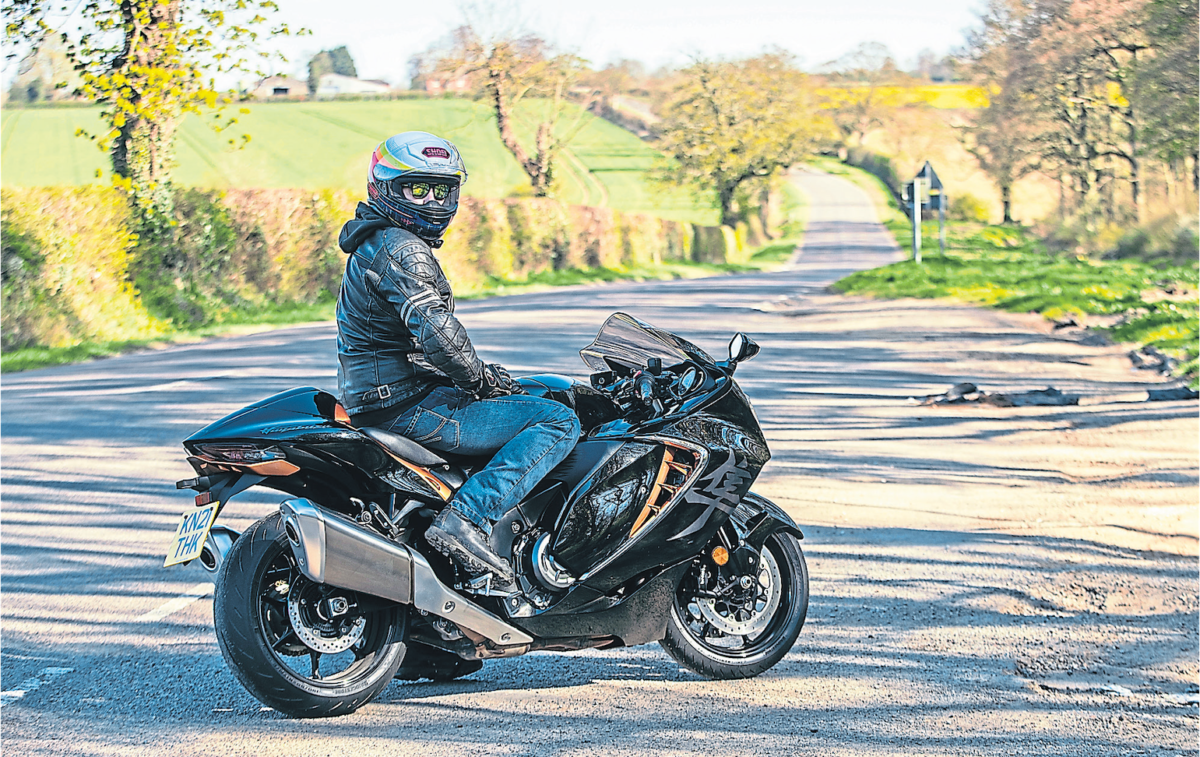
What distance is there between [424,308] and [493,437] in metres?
0.53

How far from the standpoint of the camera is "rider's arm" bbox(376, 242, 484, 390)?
4250 mm

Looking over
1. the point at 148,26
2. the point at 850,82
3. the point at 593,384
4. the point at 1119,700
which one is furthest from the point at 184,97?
the point at 850,82

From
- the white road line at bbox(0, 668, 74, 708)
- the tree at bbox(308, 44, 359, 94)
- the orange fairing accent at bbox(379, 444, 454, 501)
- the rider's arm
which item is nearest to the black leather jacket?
the rider's arm

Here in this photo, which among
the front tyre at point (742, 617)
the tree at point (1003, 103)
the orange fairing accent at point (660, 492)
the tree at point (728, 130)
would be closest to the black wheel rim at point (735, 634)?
the front tyre at point (742, 617)

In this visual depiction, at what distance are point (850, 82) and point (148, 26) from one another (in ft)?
336

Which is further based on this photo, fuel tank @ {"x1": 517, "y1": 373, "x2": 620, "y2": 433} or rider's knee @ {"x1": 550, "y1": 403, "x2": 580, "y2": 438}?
fuel tank @ {"x1": 517, "y1": 373, "x2": 620, "y2": 433}

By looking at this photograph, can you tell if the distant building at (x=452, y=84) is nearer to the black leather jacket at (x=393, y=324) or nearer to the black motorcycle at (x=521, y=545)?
the black motorcycle at (x=521, y=545)

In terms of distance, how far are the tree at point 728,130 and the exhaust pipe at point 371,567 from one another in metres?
65.0

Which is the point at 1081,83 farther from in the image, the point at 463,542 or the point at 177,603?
the point at 463,542

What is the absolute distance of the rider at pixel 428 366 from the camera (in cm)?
429

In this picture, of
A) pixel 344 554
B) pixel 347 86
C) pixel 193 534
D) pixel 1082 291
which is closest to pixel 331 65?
pixel 347 86

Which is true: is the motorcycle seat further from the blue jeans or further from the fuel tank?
the fuel tank

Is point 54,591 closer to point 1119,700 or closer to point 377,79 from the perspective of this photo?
point 1119,700

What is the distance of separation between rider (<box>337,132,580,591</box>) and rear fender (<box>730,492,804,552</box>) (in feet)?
2.56
